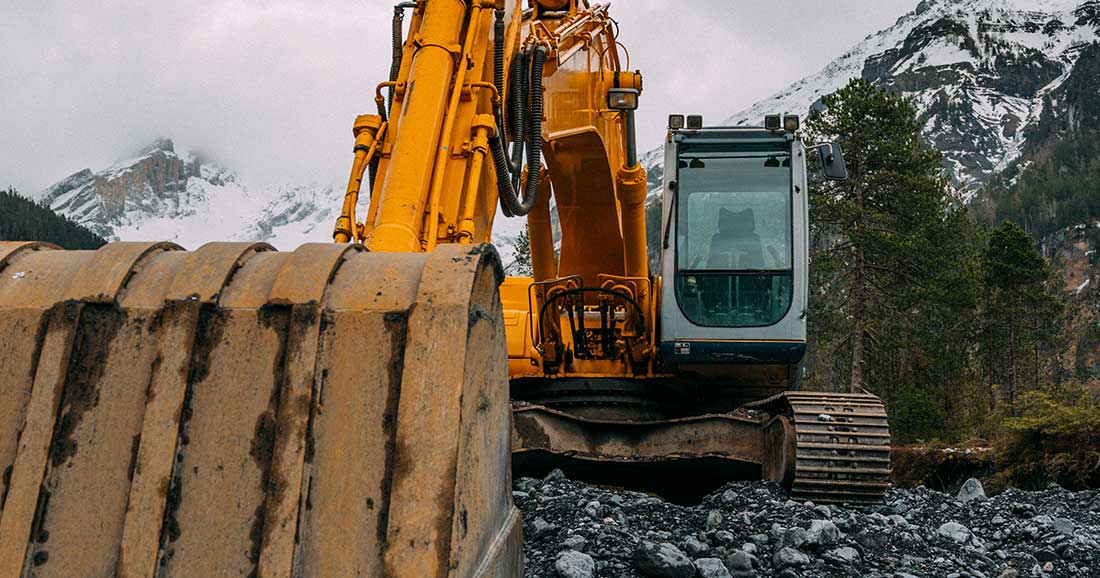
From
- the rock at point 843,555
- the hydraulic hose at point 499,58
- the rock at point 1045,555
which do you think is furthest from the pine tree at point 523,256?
the rock at point 843,555

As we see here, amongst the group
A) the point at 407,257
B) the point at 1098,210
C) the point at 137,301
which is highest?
the point at 1098,210

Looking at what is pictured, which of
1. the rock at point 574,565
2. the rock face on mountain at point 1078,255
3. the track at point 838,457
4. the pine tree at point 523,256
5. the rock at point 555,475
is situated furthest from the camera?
the rock face on mountain at point 1078,255

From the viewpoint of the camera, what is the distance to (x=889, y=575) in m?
3.91

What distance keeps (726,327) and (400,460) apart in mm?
4301

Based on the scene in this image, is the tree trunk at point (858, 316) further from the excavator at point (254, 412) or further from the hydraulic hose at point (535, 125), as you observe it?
the excavator at point (254, 412)

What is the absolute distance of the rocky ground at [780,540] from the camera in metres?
3.85

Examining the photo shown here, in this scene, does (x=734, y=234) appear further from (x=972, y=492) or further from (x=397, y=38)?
(x=972, y=492)

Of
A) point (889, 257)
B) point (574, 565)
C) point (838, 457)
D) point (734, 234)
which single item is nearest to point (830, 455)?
point (838, 457)

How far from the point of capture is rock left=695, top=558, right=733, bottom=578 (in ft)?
12.1

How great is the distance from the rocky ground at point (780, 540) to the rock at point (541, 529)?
0.04 ft

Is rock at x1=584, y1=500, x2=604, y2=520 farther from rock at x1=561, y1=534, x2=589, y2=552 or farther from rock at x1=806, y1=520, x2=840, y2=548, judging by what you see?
rock at x1=806, y1=520, x2=840, y2=548

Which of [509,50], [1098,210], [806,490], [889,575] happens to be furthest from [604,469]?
[1098,210]

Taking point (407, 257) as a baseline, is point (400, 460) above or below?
below

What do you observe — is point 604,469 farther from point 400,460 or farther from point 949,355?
point 949,355
